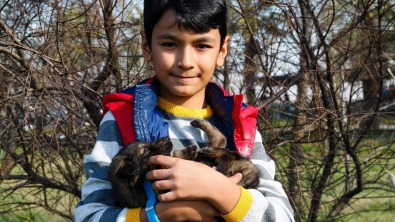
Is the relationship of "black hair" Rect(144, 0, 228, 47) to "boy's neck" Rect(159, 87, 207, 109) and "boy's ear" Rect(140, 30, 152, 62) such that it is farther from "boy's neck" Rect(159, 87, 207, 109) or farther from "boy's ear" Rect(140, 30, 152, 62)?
"boy's neck" Rect(159, 87, 207, 109)

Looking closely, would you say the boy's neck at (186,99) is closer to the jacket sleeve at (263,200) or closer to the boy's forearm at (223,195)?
the jacket sleeve at (263,200)

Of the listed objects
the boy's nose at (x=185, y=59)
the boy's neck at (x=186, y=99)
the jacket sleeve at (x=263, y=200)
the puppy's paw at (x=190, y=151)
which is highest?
the boy's nose at (x=185, y=59)

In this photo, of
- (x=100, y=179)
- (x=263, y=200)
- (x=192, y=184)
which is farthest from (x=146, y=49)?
(x=263, y=200)

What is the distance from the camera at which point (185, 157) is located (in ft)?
7.40

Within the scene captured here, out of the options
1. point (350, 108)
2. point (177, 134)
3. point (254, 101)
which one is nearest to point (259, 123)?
point (254, 101)

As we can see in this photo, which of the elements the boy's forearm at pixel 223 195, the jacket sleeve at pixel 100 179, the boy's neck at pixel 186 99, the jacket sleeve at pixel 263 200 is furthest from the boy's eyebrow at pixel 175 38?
the boy's forearm at pixel 223 195

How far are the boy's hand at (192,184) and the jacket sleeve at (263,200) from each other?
0.05 meters

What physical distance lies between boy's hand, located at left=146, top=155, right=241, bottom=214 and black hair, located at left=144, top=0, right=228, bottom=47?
557 millimetres

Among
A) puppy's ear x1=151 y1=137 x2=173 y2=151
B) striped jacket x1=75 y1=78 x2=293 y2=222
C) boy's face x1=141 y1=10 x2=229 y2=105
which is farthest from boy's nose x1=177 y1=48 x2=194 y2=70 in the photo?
puppy's ear x1=151 y1=137 x2=173 y2=151

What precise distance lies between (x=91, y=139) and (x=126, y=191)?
Answer: 1582 mm

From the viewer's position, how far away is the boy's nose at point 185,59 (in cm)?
227

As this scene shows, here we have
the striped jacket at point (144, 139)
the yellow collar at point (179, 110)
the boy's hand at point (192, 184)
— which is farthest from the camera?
the yellow collar at point (179, 110)

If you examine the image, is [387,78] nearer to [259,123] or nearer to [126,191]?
[259,123]

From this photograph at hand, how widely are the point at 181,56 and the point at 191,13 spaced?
0.17 metres
